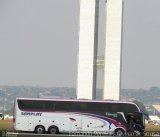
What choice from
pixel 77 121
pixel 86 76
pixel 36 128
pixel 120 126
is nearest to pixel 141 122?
pixel 120 126

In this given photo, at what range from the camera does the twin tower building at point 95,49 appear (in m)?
80.0

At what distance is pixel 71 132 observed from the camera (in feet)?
161

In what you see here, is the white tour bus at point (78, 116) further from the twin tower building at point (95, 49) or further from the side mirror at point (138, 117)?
the twin tower building at point (95, 49)

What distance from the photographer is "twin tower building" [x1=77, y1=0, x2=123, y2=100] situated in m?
80.0

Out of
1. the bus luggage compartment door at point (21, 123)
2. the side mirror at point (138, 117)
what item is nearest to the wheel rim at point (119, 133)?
the side mirror at point (138, 117)

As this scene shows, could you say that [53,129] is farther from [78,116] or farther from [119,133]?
[119,133]

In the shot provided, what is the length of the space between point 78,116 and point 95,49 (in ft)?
108

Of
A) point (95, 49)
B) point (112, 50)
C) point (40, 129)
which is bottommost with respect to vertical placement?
point (40, 129)

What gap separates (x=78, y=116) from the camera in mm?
49406

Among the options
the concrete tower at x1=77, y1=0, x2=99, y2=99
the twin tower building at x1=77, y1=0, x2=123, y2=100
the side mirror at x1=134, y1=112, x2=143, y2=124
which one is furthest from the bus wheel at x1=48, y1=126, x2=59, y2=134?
the concrete tower at x1=77, y1=0, x2=99, y2=99

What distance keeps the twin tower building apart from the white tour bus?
98.2 ft

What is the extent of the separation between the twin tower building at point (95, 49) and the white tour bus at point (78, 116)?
29.9 meters

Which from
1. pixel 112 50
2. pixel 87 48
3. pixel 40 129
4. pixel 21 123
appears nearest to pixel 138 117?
pixel 40 129

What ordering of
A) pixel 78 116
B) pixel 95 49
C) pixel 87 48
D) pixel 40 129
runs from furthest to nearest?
pixel 95 49 < pixel 87 48 < pixel 78 116 < pixel 40 129
